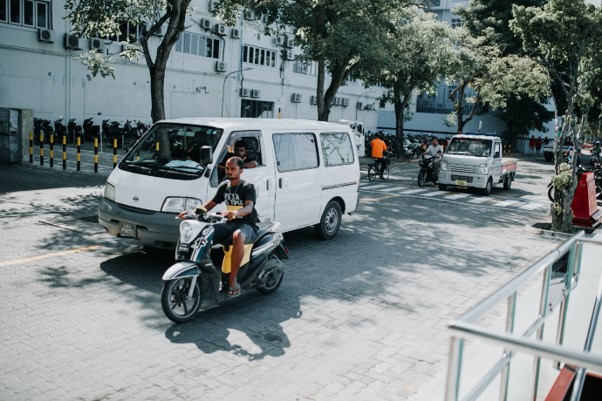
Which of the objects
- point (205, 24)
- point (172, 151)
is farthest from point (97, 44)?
point (172, 151)

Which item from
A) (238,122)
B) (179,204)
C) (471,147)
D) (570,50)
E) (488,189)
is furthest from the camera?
(471,147)

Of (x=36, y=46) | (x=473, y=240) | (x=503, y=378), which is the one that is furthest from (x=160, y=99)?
(x=36, y=46)

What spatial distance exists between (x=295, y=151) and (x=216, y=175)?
186 cm

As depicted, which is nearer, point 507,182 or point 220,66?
point 507,182

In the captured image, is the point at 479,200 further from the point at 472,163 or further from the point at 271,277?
the point at 271,277

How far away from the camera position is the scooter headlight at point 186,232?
617 centimetres

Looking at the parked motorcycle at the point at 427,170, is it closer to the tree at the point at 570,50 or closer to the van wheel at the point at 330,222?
the tree at the point at 570,50

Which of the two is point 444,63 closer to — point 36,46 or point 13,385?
point 36,46

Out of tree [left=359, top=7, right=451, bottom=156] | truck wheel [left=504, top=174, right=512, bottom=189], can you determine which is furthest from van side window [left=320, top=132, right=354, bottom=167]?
tree [left=359, top=7, right=451, bottom=156]

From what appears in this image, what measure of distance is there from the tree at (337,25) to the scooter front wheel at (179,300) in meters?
14.5

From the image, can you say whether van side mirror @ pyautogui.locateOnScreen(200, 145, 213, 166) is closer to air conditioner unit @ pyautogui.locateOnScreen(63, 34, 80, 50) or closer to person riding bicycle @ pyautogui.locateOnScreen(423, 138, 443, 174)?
person riding bicycle @ pyautogui.locateOnScreen(423, 138, 443, 174)

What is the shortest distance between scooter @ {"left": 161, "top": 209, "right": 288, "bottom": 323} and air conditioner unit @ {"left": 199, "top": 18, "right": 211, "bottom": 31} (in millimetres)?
30961

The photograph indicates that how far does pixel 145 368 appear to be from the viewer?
4.96 meters

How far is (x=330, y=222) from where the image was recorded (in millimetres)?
10531
